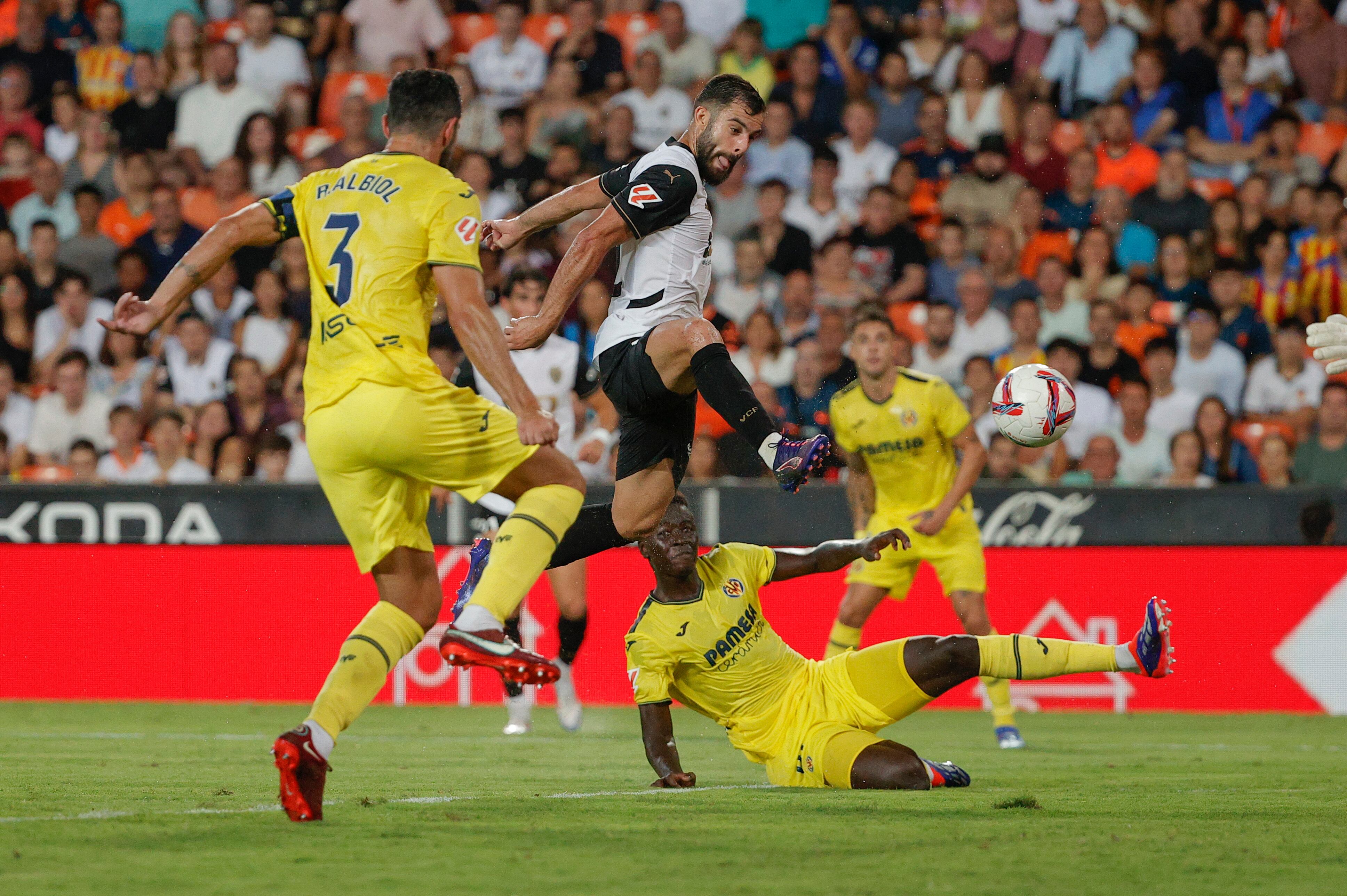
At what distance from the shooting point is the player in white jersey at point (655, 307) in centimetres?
647

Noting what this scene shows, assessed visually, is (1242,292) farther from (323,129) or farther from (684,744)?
(323,129)

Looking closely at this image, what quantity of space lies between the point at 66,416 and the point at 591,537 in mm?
7803

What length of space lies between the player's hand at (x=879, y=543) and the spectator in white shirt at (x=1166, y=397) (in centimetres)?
610

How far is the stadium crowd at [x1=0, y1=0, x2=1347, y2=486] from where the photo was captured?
12523 millimetres

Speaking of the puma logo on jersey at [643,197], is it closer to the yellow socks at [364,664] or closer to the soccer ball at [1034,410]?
the yellow socks at [364,664]

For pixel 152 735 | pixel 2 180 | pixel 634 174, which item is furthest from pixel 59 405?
pixel 634 174

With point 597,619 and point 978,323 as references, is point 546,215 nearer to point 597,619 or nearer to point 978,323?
point 597,619

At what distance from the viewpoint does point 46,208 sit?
15359 mm

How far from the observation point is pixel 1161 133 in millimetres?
14172

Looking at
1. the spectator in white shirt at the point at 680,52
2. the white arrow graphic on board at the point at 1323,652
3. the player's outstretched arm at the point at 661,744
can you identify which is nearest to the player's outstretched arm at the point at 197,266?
the player's outstretched arm at the point at 661,744

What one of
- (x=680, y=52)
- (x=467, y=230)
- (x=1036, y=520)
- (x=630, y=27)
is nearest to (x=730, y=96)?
(x=467, y=230)

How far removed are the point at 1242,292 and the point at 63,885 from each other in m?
10.8

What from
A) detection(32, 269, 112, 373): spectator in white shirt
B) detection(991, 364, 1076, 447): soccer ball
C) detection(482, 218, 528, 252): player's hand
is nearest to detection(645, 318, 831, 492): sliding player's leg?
detection(482, 218, 528, 252): player's hand

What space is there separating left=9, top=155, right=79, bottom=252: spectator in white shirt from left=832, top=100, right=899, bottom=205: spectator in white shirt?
6816 mm
